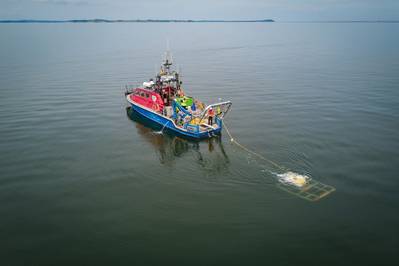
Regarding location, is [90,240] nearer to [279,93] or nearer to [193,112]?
[193,112]

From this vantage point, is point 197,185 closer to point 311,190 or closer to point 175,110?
→ point 311,190

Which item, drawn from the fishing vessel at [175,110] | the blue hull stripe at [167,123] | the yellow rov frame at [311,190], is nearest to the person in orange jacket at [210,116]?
the fishing vessel at [175,110]

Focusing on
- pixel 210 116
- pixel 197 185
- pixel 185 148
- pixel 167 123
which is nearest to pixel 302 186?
pixel 197 185

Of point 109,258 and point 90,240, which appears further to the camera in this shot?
point 90,240

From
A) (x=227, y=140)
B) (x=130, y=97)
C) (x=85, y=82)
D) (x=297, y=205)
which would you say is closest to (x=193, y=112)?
(x=227, y=140)

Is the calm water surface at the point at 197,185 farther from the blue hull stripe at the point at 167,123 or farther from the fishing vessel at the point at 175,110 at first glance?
the fishing vessel at the point at 175,110

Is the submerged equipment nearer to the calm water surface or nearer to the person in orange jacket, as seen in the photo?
the calm water surface

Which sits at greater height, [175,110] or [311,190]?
[175,110]
